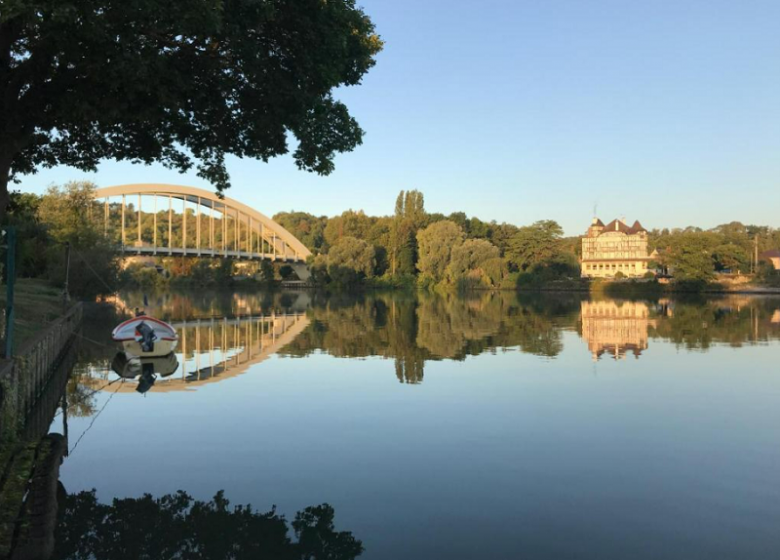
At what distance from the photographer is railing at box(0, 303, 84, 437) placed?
841 cm

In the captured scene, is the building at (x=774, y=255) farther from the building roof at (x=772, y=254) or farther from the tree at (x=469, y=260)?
the tree at (x=469, y=260)

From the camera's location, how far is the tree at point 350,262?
81812 mm

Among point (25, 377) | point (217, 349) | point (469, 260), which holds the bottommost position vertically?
point (217, 349)

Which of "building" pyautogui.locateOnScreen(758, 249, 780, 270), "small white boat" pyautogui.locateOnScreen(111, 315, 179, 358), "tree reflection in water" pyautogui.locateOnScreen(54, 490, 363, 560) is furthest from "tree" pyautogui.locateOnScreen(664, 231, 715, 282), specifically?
"tree reflection in water" pyautogui.locateOnScreen(54, 490, 363, 560)

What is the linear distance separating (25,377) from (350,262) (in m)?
71.5

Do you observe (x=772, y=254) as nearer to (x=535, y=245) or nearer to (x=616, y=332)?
(x=535, y=245)

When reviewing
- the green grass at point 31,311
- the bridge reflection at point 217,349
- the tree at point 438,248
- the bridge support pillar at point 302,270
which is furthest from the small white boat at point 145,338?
the bridge support pillar at point 302,270

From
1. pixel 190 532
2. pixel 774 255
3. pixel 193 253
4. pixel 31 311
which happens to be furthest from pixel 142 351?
pixel 774 255

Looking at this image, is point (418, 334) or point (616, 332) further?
point (616, 332)

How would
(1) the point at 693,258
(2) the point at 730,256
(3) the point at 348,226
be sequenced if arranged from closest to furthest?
1. (1) the point at 693,258
2. (2) the point at 730,256
3. (3) the point at 348,226

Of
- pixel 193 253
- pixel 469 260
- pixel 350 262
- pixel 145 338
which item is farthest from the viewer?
pixel 350 262

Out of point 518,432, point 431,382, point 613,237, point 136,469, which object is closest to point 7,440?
point 136,469

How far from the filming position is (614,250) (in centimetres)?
9562

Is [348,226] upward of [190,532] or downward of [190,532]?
upward
